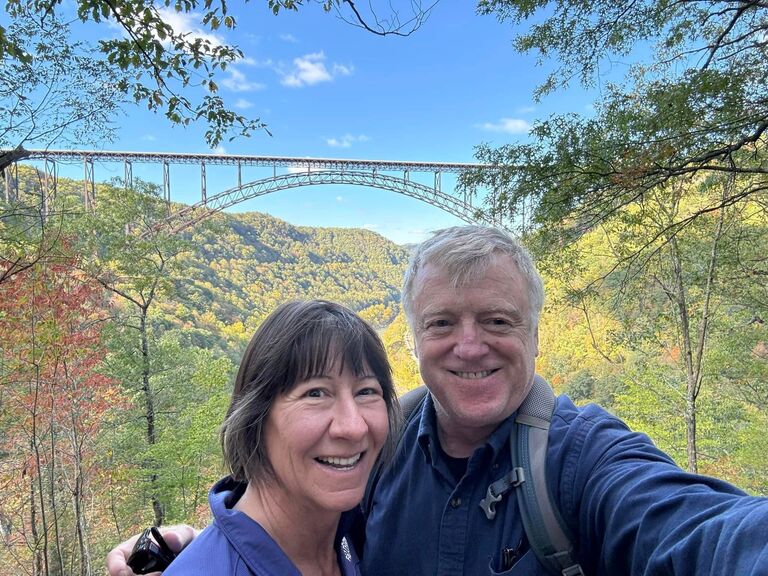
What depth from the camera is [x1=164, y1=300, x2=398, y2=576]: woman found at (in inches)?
33.7

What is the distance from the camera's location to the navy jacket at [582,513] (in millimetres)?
688

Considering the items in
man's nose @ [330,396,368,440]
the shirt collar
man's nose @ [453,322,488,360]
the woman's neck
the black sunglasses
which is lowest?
the black sunglasses

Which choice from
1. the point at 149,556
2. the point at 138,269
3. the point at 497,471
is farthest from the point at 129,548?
the point at 138,269

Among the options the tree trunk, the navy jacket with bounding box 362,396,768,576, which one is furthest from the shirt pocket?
the tree trunk

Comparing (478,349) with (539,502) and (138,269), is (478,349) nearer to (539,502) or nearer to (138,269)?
(539,502)

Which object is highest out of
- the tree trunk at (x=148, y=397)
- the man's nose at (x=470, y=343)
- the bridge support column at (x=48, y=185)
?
the bridge support column at (x=48, y=185)

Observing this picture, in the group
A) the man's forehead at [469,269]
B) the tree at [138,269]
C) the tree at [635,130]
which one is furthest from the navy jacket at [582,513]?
the tree at [138,269]

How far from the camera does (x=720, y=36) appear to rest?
384 cm

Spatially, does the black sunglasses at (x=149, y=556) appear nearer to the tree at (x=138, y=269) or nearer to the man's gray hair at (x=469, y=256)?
the man's gray hair at (x=469, y=256)

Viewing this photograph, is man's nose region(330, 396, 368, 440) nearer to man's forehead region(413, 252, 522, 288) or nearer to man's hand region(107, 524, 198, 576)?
man's forehead region(413, 252, 522, 288)

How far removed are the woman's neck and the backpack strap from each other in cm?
39

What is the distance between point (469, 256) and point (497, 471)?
487 millimetres

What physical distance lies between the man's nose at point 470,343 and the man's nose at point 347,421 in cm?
29

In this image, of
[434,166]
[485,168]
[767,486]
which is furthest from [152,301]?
[434,166]
